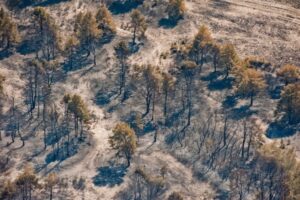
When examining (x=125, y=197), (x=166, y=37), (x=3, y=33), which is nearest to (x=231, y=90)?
(x=166, y=37)

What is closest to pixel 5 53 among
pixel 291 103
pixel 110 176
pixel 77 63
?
pixel 77 63

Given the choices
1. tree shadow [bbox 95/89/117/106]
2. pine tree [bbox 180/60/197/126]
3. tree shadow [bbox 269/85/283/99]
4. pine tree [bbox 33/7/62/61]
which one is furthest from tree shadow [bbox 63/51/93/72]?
tree shadow [bbox 269/85/283/99]

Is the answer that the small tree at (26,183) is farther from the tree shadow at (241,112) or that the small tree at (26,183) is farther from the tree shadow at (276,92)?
the tree shadow at (276,92)

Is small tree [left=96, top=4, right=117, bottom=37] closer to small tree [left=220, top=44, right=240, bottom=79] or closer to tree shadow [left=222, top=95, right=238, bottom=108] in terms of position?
small tree [left=220, top=44, right=240, bottom=79]

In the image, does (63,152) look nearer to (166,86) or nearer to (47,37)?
(166,86)

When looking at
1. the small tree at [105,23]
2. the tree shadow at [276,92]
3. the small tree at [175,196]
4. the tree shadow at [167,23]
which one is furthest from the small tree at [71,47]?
the tree shadow at [276,92]

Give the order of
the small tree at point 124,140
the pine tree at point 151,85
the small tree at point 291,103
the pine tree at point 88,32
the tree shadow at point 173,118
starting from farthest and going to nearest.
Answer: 1. the pine tree at point 88,32
2. the pine tree at point 151,85
3. the tree shadow at point 173,118
4. the small tree at point 291,103
5. the small tree at point 124,140
